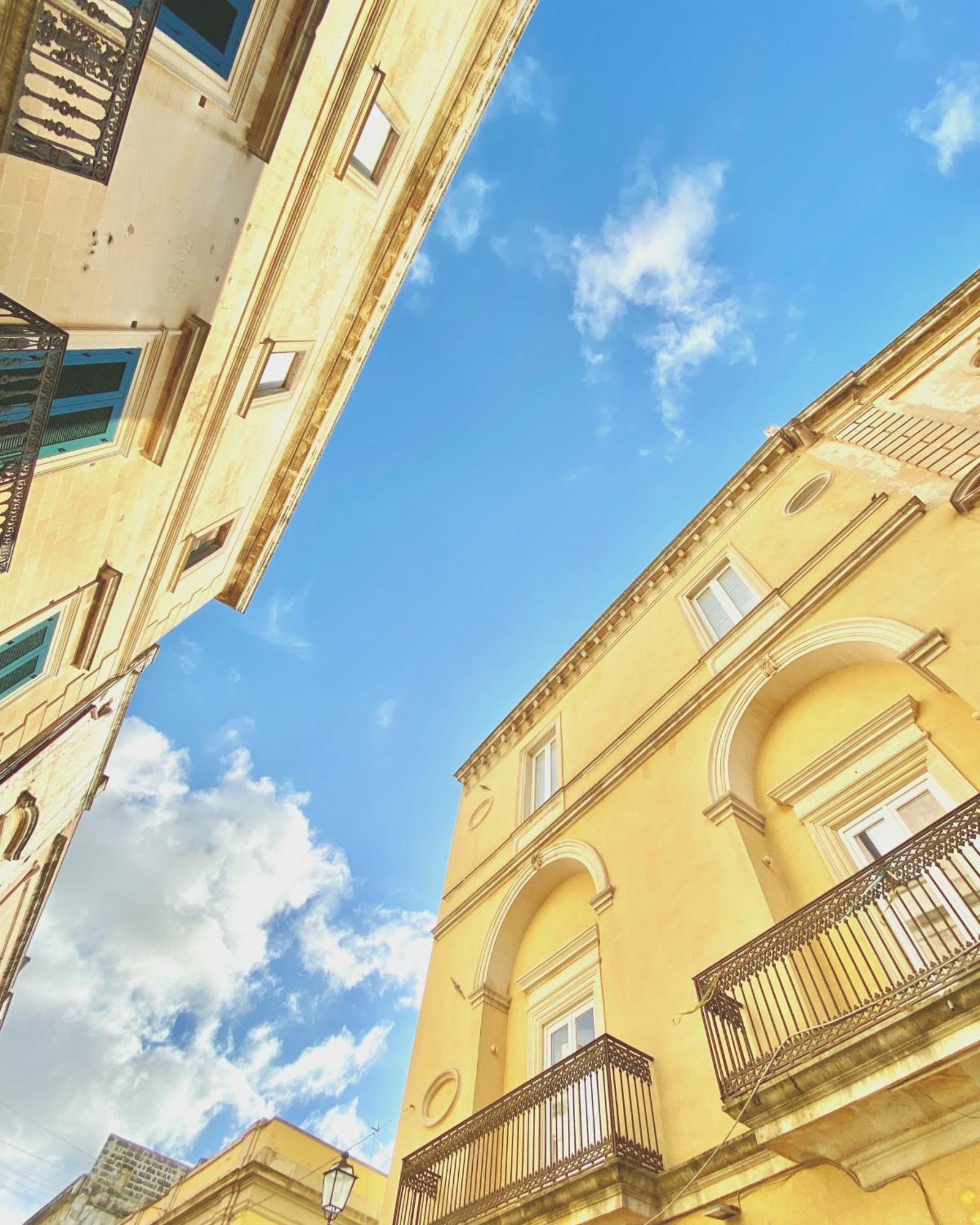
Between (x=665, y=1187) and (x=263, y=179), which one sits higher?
(x=263, y=179)

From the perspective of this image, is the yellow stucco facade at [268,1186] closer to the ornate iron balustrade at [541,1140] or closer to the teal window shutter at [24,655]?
the ornate iron balustrade at [541,1140]

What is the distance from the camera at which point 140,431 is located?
810 cm

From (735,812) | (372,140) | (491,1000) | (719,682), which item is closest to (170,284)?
(372,140)

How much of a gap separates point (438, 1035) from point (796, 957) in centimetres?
629

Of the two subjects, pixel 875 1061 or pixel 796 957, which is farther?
pixel 796 957

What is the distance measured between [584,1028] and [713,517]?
8.42 m

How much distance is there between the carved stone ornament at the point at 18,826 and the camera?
37.1 ft

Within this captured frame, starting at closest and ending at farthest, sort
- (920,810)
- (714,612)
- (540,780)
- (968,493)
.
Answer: (920,810), (968,493), (714,612), (540,780)

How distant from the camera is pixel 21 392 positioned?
4.32 m

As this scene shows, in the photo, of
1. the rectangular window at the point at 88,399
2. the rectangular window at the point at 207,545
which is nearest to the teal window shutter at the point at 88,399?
the rectangular window at the point at 88,399

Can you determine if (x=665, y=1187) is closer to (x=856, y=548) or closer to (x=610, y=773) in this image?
(x=610, y=773)

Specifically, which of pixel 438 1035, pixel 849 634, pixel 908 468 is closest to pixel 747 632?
pixel 849 634

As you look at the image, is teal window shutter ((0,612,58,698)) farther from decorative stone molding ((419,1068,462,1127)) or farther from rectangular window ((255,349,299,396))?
decorative stone molding ((419,1068,462,1127))

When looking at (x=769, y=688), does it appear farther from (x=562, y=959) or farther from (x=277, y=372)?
Answer: (x=277, y=372)
